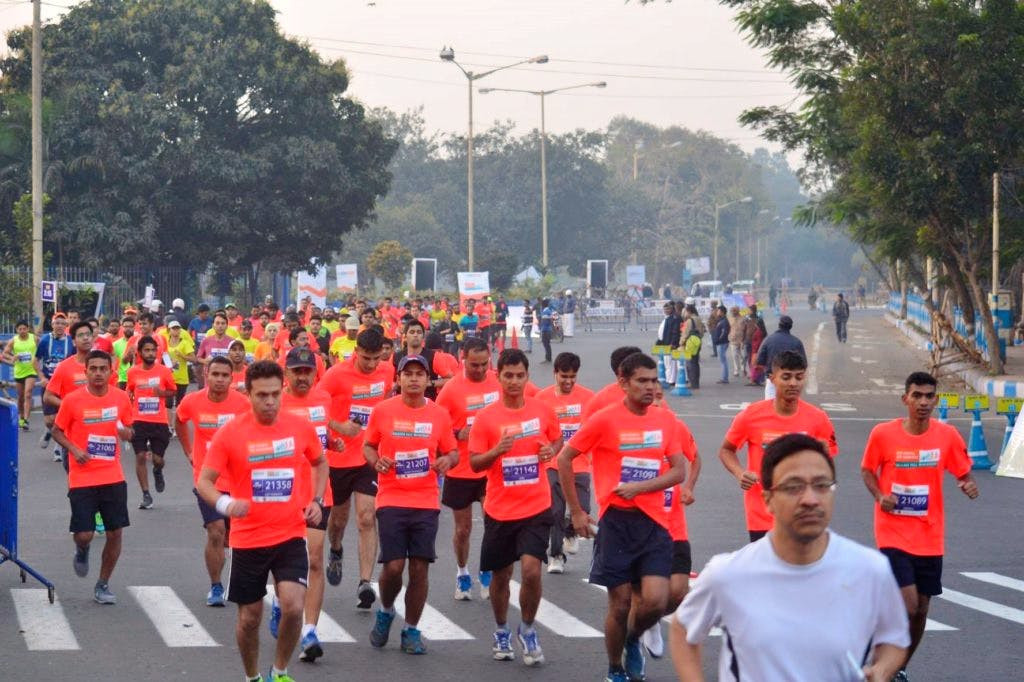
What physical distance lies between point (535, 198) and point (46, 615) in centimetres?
8664

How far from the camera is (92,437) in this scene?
38.0ft

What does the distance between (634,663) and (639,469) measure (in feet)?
3.56

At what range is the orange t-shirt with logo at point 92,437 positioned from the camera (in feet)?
37.8

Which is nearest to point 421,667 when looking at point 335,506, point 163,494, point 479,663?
point 479,663

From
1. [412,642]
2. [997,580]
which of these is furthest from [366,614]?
[997,580]

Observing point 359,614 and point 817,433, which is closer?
point 817,433

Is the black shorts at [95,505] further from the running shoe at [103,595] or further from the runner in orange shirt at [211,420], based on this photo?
the runner in orange shirt at [211,420]

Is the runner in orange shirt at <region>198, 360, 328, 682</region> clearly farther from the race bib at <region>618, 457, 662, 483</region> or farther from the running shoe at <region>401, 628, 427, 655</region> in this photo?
the race bib at <region>618, 457, 662, 483</region>

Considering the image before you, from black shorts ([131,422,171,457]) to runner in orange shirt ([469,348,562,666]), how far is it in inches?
268

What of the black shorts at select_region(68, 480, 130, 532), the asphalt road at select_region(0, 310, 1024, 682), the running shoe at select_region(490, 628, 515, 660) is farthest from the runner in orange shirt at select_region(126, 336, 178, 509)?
the running shoe at select_region(490, 628, 515, 660)

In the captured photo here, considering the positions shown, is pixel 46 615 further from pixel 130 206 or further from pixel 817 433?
pixel 130 206

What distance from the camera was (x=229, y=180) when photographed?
160 feet

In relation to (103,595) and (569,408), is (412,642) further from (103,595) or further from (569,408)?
(569,408)

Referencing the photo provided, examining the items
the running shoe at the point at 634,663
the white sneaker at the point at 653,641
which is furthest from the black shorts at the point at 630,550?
the white sneaker at the point at 653,641
